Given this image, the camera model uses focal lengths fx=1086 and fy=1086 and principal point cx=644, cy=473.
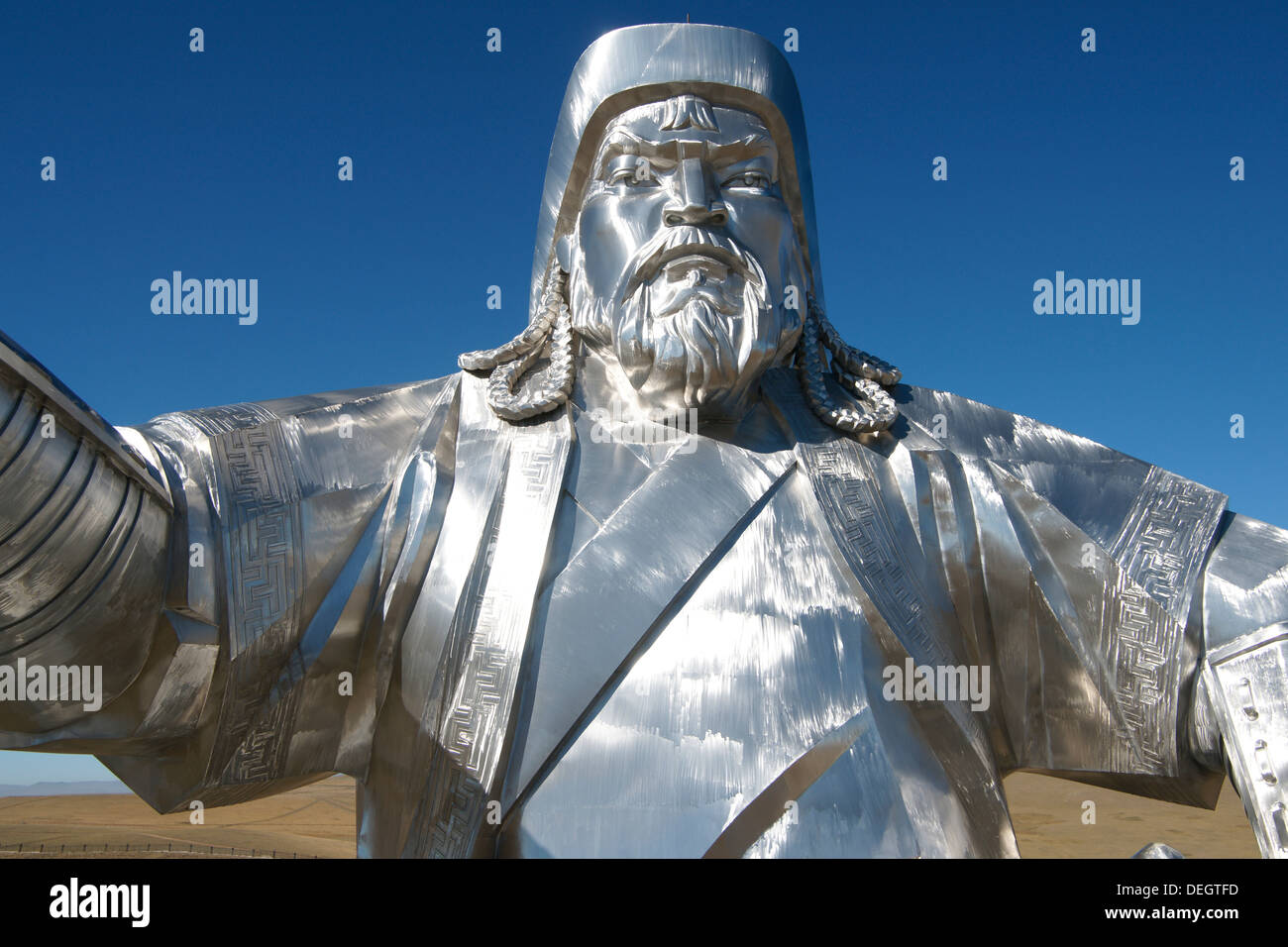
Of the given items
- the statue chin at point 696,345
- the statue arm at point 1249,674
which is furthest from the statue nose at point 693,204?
the statue arm at point 1249,674

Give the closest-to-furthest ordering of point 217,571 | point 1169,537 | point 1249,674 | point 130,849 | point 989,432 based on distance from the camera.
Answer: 1. point 217,571
2. point 1249,674
3. point 1169,537
4. point 989,432
5. point 130,849

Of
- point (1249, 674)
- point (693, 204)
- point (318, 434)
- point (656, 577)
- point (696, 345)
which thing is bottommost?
point (1249, 674)

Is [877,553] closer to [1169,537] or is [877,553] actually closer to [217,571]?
[1169,537]

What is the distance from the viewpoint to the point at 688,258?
3.13 metres

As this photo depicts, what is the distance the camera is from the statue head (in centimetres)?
310

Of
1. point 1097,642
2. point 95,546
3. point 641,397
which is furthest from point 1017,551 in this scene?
point 95,546

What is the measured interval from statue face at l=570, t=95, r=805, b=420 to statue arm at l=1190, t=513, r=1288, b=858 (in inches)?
54.6

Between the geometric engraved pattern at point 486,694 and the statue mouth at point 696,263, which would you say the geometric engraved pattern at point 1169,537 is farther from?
the geometric engraved pattern at point 486,694

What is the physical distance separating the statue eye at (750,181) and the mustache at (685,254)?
261 mm

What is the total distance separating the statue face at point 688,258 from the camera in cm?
307

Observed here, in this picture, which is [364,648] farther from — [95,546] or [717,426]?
[717,426]

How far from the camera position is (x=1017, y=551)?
10.3 ft

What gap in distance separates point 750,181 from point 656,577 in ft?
4.28

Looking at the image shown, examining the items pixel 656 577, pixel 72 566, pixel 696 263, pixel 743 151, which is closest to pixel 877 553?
pixel 656 577
